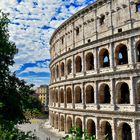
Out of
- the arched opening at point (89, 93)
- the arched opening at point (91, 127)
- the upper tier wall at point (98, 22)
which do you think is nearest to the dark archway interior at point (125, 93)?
the arched opening at point (89, 93)

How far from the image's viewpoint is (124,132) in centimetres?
2750

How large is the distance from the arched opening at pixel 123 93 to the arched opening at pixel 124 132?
7.47ft

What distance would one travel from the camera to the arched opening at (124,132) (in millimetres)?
25969

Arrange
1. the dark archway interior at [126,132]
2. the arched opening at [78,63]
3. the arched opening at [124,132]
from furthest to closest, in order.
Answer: the arched opening at [78,63] < the dark archway interior at [126,132] < the arched opening at [124,132]

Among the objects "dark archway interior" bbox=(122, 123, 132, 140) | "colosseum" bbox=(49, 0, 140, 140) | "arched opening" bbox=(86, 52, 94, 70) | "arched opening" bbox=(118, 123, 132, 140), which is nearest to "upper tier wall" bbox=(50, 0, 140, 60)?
"colosseum" bbox=(49, 0, 140, 140)

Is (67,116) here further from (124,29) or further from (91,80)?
(124,29)

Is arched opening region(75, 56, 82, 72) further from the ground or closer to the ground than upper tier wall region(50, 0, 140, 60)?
closer to the ground

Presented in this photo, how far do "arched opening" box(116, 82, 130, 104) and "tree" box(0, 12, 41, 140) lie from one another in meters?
8.78

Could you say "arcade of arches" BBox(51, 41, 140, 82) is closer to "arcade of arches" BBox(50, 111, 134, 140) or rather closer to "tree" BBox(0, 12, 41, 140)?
"arcade of arches" BBox(50, 111, 134, 140)

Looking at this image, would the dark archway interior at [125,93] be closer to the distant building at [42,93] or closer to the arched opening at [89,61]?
the arched opening at [89,61]

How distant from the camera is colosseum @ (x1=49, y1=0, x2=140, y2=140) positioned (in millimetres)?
24766

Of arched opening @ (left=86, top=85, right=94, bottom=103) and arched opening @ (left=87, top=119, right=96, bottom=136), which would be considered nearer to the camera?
arched opening @ (left=87, top=119, right=96, bottom=136)

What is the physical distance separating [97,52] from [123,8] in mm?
5119

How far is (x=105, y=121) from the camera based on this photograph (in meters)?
27.7
